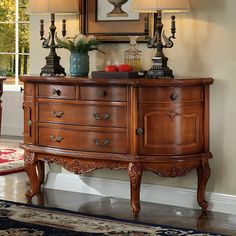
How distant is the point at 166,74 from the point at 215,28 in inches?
17.7

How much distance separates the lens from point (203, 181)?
462cm

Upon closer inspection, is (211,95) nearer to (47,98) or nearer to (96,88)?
(96,88)

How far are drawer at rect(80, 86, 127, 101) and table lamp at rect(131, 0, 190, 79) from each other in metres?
0.24

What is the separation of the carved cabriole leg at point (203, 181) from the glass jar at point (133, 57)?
79 cm

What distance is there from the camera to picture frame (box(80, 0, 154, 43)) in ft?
16.0

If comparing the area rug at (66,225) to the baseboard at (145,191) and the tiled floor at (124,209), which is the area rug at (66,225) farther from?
the baseboard at (145,191)

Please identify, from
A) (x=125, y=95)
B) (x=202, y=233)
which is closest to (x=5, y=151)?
(x=125, y=95)

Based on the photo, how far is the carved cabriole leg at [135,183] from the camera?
175 inches

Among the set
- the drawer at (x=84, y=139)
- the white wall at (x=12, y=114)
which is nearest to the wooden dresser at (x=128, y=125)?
the drawer at (x=84, y=139)

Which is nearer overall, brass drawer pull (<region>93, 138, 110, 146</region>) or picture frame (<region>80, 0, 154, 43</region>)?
brass drawer pull (<region>93, 138, 110, 146</region>)

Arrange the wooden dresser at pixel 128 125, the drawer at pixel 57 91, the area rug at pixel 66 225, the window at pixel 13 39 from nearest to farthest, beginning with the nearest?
the area rug at pixel 66 225, the wooden dresser at pixel 128 125, the drawer at pixel 57 91, the window at pixel 13 39

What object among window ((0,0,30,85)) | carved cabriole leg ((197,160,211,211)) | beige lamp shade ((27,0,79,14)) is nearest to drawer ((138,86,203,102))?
carved cabriole leg ((197,160,211,211))

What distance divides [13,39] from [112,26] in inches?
145

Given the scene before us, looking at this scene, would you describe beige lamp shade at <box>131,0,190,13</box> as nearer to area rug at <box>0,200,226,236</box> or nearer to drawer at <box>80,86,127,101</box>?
drawer at <box>80,86,127,101</box>
